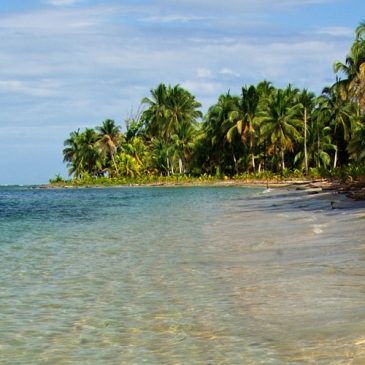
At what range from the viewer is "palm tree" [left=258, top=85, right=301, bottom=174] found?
66375 millimetres

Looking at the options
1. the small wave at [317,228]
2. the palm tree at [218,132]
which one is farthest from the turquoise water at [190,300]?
the palm tree at [218,132]

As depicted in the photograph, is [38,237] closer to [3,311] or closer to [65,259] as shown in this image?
[65,259]

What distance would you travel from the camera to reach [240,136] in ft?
241

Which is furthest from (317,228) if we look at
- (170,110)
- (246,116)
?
(170,110)

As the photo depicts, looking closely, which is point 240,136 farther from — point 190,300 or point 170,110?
point 190,300

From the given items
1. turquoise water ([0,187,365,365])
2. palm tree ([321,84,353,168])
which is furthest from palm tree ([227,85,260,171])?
turquoise water ([0,187,365,365])

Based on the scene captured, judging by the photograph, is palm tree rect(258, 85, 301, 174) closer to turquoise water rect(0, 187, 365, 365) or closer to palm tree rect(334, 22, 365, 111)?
palm tree rect(334, 22, 365, 111)

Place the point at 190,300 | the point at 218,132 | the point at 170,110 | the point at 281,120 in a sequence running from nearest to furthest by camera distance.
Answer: the point at 190,300 < the point at 281,120 < the point at 218,132 < the point at 170,110

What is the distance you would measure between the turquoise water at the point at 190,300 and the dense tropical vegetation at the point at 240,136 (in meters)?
39.5

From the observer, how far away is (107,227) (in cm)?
2084

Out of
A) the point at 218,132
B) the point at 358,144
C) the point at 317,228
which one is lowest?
the point at 317,228

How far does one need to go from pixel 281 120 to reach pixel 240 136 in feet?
26.8

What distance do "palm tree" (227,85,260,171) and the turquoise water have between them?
55511mm

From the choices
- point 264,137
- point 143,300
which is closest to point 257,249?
point 143,300
